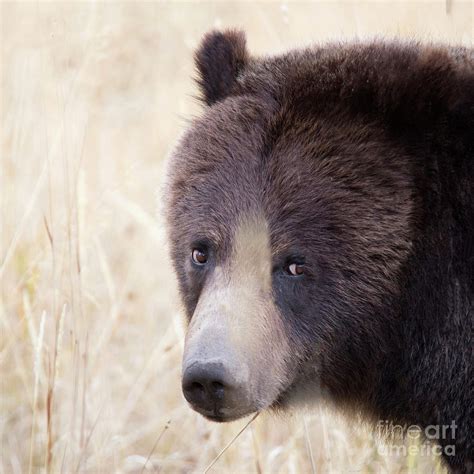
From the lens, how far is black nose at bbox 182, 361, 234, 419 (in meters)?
3.45

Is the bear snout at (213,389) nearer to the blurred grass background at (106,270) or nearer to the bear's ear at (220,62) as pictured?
the blurred grass background at (106,270)

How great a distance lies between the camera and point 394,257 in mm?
3902

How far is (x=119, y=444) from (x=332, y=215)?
7.80 ft

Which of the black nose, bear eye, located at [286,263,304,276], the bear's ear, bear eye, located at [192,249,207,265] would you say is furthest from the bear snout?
the bear's ear

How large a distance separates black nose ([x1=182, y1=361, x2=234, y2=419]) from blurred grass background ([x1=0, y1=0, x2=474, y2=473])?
3.02ft

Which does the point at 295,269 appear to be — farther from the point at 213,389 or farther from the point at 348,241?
the point at 213,389

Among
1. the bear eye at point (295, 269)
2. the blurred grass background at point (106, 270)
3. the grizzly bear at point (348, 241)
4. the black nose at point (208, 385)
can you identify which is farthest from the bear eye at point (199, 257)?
the black nose at point (208, 385)

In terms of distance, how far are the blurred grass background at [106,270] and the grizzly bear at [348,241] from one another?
1.58 ft

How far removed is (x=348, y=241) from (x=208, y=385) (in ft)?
2.95

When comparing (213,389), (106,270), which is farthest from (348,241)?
(106,270)

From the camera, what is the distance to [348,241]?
3.92 m

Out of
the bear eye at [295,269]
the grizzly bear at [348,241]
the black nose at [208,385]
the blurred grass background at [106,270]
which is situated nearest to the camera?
the black nose at [208,385]

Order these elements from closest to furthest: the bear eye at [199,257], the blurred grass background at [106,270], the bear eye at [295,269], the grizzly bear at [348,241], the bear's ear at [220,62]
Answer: the grizzly bear at [348,241]
the bear eye at [295,269]
the bear eye at [199,257]
the bear's ear at [220,62]
the blurred grass background at [106,270]

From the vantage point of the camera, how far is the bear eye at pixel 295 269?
13.0 ft
